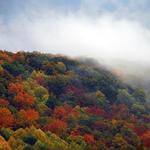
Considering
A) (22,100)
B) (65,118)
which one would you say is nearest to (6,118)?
(22,100)

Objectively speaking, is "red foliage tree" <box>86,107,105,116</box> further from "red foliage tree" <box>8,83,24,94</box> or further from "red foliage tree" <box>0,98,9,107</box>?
"red foliage tree" <box>0,98,9,107</box>

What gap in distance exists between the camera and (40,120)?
6668 inches

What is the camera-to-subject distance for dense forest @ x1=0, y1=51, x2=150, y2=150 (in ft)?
494

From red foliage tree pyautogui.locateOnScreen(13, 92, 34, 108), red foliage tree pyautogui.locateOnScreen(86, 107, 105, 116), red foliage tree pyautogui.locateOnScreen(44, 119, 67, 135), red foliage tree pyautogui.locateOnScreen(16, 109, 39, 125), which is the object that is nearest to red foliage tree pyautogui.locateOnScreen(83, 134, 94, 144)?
red foliage tree pyautogui.locateOnScreen(44, 119, 67, 135)

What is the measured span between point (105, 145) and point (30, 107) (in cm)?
2906

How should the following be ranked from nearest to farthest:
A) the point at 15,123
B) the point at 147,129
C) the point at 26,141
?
the point at 26,141 < the point at 15,123 < the point at 147,129

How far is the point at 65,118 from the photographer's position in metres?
177

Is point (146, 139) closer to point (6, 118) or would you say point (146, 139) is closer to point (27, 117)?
point (27, 117)

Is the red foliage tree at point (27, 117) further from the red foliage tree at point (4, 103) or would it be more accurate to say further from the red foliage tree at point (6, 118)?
the red foliage tree at point (4, 103)

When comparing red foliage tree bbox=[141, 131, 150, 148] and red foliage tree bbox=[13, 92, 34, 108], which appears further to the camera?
red foliage tree bbox=[13, 92, 34, 108]

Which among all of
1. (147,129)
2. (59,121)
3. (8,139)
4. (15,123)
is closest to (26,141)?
(8,139)

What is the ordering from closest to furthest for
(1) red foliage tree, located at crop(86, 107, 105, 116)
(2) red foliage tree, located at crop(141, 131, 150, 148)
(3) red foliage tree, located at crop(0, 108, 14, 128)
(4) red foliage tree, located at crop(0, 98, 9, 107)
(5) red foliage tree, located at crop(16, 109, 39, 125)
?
(3) red foliage tree, located at crop(0, 108, 14, 128)
(5) red foliage tree, located at crop(16, 109, 39, 125)
(2) red foliage tree, located at crop(141, 131, 150, 148)
(4) red foliage tree, located at crop(0, 98, 9, 107)
(1) red foliage tree, located at crop(86, 107, 105, 116)

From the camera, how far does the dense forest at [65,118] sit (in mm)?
150500

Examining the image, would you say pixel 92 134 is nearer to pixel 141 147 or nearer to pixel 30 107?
pixel 141 147
